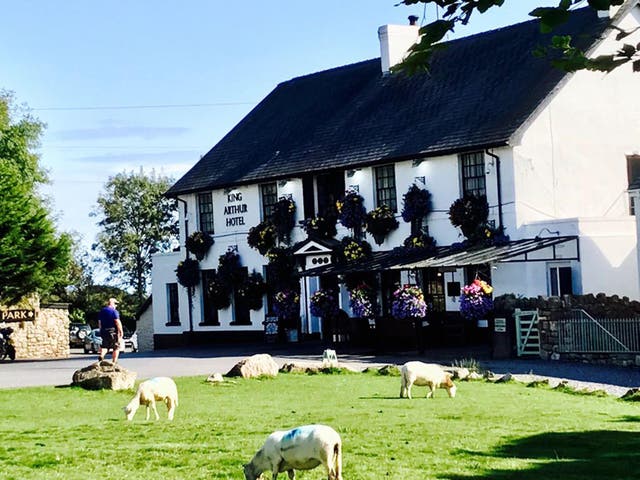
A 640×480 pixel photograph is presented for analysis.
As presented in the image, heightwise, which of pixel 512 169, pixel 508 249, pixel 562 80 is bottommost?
pixel 508 249

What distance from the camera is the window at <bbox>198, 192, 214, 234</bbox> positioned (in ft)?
161

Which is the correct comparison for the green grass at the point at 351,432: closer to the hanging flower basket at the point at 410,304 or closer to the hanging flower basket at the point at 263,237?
the hanging flower basket at the point at 410,304

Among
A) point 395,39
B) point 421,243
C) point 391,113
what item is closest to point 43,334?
point 391,113

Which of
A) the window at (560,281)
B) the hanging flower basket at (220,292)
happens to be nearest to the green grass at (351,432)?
→ the window at (560,281)

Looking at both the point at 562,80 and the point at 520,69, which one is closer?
the point at 562,80

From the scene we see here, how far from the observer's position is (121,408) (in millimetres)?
20234

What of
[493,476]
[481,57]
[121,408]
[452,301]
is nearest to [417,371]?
[121,408]

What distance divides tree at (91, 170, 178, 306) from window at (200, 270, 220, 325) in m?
34.6

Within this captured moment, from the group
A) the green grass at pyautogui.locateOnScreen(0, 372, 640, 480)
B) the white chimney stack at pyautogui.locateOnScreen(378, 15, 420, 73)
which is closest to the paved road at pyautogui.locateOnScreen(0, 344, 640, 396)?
the green grass at pyautogui.locateOnScreen(0, 372, 640, 480)

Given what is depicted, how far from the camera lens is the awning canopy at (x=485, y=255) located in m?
33.8

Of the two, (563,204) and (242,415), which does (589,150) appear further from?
(242,415)

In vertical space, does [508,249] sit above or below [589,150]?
below

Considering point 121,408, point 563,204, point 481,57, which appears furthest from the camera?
point 481,57

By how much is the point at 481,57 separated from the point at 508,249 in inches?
400
